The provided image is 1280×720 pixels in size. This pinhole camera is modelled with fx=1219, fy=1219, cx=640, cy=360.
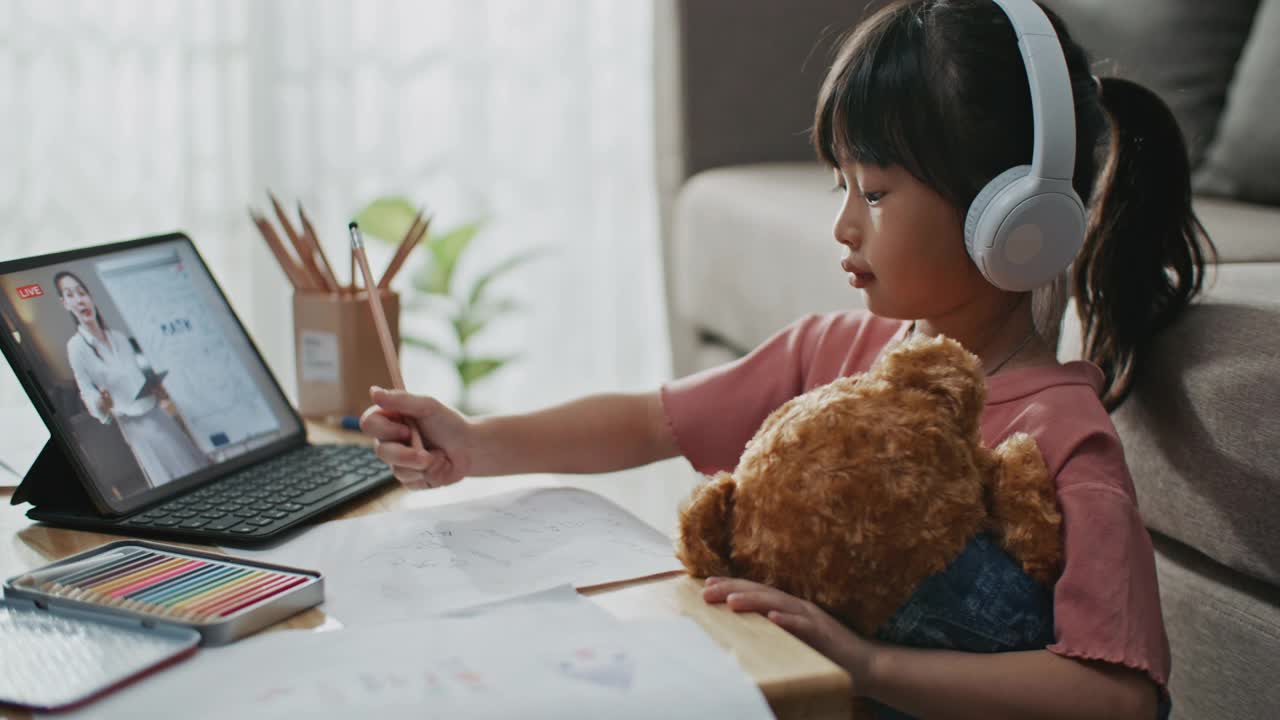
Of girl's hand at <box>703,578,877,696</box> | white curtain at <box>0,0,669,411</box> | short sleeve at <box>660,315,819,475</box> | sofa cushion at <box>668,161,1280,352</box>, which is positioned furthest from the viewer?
white curtain at <box>0,0,669,411</box>

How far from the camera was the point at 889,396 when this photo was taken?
651 millimetres

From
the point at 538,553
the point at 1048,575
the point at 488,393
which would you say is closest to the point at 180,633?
the point at 538,553

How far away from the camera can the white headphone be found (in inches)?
29.2

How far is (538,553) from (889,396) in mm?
230

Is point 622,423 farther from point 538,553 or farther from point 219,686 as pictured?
point 219,686

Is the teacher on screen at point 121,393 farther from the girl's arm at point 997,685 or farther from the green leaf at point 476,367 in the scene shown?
the green leaf at point 476,367

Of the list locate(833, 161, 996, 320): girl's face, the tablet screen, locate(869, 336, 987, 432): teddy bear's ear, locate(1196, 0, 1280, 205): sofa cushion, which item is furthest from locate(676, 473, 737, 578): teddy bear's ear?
locate(1196, 0, 1280, 205): sofa cushion

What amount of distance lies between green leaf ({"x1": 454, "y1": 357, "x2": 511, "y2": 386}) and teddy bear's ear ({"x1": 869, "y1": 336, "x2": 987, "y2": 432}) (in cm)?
190

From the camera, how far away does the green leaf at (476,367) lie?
252cm

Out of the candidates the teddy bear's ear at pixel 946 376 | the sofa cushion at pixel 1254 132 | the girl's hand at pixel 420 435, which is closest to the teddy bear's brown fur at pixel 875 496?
the teddy bear's ear at pixel 946 376

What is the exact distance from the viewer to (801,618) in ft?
2.07

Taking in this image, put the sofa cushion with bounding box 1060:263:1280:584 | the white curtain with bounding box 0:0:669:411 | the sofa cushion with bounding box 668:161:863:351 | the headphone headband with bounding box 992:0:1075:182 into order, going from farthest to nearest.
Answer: the white curtain with bounding box 0:0:669:411 → the sofa cushion with bounding box 668:161:863:351 → the sofa cushion with bounding box 1060:263:1280:584 → the headphone headband with bounding box 992:0:1075:182

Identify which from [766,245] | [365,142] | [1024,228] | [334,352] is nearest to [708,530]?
[1024,228]

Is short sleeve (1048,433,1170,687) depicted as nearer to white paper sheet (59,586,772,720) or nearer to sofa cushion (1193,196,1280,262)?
white paper sheet (59,586,772,720)
